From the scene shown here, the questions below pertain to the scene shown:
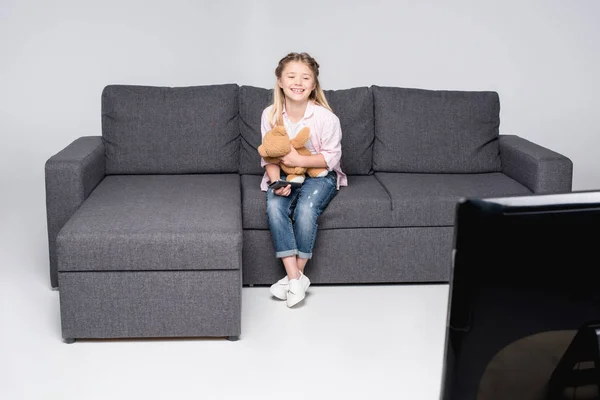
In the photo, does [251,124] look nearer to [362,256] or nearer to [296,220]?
[296,220]

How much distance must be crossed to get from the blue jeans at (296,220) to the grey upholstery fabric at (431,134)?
25.2 inches

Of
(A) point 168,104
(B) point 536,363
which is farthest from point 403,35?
(B) point 536,363

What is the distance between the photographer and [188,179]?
11.8 ft

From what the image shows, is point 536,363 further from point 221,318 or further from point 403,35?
point 403,35

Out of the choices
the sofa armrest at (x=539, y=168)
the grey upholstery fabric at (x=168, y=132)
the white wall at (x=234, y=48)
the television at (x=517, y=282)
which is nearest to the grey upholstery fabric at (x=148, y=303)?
the grey upholstery fabric at (x=168, y=132)

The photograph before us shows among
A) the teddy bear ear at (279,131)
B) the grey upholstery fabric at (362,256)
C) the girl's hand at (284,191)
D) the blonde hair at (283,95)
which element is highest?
the blonde hair at (283,95)

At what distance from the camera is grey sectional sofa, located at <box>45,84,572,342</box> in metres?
2.74

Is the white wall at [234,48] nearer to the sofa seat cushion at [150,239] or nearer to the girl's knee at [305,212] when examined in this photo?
the girl's knee at [305,212]

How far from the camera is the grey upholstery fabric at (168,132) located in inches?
144

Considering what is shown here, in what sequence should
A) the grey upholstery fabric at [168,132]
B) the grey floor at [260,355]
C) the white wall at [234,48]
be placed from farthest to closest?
the white wall at [234,48]
the grey upholstery fabric at [168,132]
the grey floor at [260,355]

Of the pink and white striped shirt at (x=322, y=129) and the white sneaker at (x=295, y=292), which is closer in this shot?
the white sneaker at (x=295, y=292)

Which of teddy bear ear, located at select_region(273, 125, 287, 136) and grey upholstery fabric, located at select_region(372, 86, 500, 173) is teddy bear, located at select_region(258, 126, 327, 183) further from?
grey upholstery fabric, located at select_region(372, 86, 500, 173)

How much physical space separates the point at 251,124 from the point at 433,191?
920 mm

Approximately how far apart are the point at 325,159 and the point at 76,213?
103 centimetres
